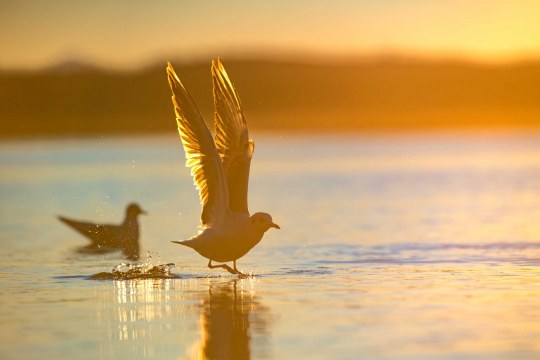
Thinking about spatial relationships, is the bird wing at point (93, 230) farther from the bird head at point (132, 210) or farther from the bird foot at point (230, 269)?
the bird foot at point (230, 269)

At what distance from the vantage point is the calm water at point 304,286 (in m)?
12.2

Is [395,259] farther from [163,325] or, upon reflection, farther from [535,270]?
[163,325]

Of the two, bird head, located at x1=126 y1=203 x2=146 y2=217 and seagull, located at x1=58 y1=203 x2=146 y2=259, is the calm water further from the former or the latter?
bird head, located at x1=126 y1=203 x2=146 y2=217

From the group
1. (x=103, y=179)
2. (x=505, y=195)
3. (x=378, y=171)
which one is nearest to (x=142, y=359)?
(x=505, y=195)

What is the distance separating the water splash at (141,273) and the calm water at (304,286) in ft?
0.85

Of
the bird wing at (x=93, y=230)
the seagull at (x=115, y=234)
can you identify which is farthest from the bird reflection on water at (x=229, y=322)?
the bird wing at (x=93, y=230)

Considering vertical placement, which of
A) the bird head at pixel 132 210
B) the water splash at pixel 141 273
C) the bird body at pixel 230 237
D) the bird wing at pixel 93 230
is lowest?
the water splash at pixel 141 273

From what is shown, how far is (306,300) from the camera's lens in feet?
48.5

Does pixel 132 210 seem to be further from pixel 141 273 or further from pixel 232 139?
pixel 232 139

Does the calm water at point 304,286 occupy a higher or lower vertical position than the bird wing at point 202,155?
lower

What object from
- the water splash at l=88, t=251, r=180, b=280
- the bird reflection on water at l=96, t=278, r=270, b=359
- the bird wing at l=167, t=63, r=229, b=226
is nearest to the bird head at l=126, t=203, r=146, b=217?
the water splash at l=88, t=251, r=180, b=280

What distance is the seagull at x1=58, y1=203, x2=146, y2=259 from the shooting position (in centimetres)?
2239

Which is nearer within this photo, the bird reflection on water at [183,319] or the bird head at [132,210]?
the bird reflection on water at [183,319]

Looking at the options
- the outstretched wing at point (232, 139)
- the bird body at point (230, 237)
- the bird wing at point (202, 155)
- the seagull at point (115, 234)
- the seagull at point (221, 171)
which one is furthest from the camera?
the seagull at point (115, 234)
